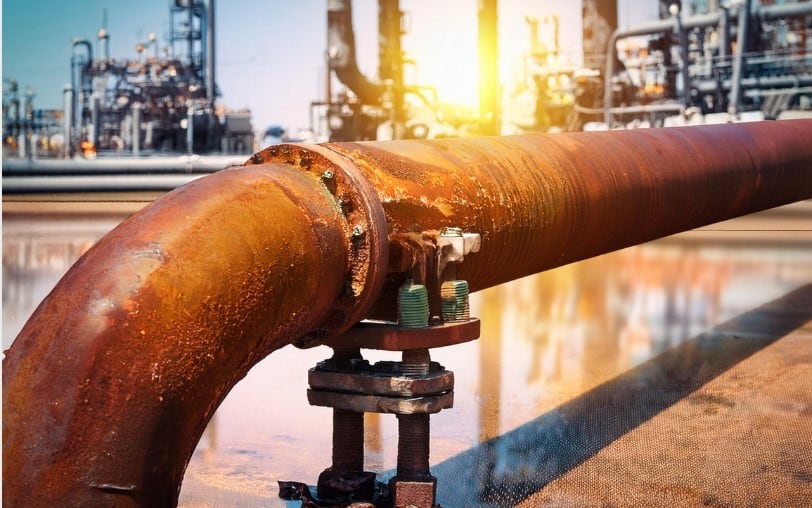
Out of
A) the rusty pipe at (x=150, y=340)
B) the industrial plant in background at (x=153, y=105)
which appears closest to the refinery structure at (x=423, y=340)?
the rusty pipe at (x=150, y=340)

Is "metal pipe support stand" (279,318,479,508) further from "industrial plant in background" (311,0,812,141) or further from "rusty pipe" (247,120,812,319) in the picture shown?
"industrial plant in background" (311,0,812,141)

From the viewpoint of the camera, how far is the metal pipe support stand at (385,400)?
6.79 feet

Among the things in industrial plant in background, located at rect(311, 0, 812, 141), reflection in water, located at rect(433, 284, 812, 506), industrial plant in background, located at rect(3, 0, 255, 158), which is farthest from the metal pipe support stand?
industrial plant in background, located at rect(3, 0, 255, 158)

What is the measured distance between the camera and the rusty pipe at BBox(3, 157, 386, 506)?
4.86 ft

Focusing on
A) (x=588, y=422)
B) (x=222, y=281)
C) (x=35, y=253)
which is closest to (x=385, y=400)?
(x=222, y=281)

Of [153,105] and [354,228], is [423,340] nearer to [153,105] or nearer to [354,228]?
[354,228]

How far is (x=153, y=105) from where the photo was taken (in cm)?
3083

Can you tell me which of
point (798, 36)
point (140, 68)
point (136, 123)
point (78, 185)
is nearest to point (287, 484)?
point (78, 185)

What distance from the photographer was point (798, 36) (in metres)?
22.1

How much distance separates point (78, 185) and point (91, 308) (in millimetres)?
11529

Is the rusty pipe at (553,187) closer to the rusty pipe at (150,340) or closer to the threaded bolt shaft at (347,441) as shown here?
the threaded bolt shaft at (347,441)

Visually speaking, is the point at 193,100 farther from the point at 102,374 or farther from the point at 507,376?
the point at 102,374

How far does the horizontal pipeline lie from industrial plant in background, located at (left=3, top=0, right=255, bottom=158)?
27.4 m

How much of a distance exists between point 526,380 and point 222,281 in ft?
8.26
